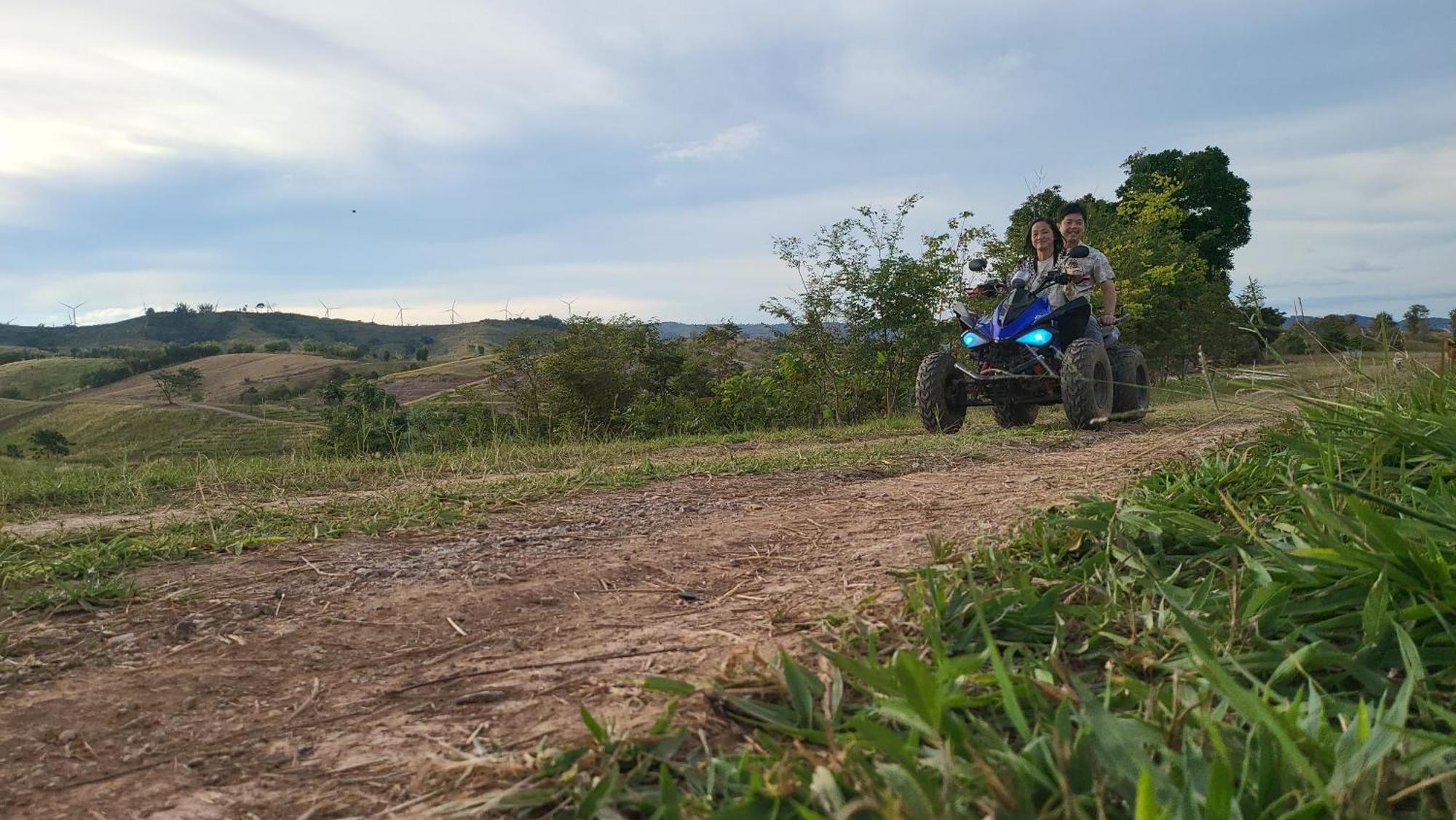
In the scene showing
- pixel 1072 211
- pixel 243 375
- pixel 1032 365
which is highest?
pixel 1072 211

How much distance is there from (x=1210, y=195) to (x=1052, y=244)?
132ft

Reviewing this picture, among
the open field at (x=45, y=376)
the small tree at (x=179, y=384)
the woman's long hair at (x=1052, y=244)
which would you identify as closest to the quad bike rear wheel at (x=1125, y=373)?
the woman's long hair at (x=1052, y=244)

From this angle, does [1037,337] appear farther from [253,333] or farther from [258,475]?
[253,333]

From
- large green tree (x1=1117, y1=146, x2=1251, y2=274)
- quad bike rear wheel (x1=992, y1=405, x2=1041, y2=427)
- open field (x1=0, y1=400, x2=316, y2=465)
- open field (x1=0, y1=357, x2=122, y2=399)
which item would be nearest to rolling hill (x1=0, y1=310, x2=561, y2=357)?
open field (x1=0, y1=357, x2=122, y2=399)

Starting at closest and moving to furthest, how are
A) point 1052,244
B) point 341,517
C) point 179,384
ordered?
point 341,517
point 1052,244
point 179,384

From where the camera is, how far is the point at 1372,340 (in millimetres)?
2596

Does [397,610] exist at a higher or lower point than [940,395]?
lower

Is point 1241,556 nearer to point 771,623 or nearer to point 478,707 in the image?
point 771,623

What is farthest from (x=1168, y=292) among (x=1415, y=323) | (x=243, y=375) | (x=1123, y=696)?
(x=243, y=375)

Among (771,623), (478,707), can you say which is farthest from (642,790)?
(771,623)

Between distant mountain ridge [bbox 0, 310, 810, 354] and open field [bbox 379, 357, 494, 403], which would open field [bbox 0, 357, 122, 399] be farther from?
open field [bbox 379, 357, 494, 403]

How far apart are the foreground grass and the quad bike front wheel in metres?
5.74

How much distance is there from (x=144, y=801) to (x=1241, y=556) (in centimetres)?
201

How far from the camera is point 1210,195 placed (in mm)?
40656
